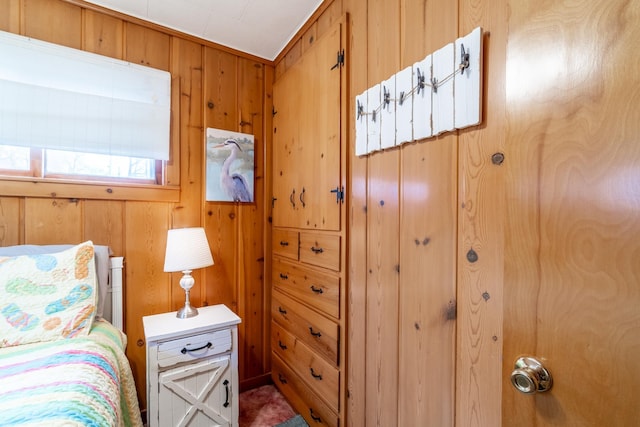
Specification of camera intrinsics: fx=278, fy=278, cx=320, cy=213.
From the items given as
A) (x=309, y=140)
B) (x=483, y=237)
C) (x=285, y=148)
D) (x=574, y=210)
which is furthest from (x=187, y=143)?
(x=574, y=210)

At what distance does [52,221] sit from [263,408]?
70.4 inches

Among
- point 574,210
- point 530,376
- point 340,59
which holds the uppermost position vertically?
point 340,59

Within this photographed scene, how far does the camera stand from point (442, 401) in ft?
3.18

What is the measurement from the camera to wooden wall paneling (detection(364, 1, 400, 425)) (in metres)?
1.18

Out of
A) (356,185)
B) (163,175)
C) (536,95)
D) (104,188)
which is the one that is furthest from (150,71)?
(536,95)

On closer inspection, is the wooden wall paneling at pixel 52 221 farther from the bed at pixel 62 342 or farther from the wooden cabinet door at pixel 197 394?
the wooden cabinet door at pixel 197 394

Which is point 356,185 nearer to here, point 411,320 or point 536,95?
point 411,320

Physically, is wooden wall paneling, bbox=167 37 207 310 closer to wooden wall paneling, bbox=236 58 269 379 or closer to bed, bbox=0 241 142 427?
wooden wall paneling, bbox=236 58 269 379

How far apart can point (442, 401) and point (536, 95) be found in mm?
983

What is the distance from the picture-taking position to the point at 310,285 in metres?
1.71

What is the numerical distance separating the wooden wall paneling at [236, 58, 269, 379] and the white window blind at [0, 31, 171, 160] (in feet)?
1.87

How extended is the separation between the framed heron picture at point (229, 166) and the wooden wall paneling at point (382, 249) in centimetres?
118

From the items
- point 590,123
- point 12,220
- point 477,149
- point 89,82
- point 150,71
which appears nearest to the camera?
point 590,123

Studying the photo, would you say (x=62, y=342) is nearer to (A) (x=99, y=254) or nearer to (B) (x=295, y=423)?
(A) (x=99, y=254)
